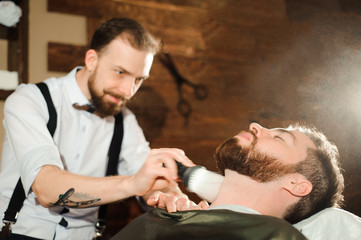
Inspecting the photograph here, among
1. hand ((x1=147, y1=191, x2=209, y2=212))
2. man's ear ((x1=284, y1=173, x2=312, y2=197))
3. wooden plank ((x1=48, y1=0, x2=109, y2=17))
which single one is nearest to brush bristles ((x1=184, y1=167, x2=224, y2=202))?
hand ((x1=147, y1=191, x2=209, y2=212))

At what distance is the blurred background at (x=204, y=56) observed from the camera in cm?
261

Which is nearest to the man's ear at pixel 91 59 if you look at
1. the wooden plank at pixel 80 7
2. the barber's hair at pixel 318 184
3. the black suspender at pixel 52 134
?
the black suspender at pixel 52 134

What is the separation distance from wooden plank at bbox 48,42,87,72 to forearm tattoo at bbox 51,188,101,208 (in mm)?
1294

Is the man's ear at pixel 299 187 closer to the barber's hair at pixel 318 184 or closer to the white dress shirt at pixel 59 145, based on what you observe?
the barber's hair at pixel 318 184

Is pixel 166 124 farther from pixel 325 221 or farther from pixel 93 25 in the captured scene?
pixel 325 221

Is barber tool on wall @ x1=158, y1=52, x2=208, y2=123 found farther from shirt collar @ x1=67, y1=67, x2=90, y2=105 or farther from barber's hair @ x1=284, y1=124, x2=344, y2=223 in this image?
barber's hair @ x1=284, y1=124, x2=344, y2=223

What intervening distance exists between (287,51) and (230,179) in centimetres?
177

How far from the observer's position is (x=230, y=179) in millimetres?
1512

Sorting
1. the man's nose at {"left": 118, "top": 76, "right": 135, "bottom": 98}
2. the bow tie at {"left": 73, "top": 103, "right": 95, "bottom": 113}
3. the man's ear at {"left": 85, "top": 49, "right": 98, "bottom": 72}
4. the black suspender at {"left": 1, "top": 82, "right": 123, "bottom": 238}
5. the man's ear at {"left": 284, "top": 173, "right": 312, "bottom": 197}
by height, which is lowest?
the black suspender at {"left": 1, "top": 82, "right": 123, "bottom": 238}

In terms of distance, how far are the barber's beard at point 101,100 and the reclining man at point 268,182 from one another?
0.79 m

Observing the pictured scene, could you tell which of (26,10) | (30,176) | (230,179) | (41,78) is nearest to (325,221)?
(230,179)

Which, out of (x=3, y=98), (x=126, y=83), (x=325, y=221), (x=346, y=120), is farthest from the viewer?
(x=3, y=98)

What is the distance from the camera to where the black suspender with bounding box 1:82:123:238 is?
6.19 feet

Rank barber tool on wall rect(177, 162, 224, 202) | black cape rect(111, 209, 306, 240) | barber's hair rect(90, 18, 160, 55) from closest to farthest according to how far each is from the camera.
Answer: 1. black cape rect(111, 209, 306, 240)
2. barber tool on wall rect(177, 162, 224, 202)
3. barber's hair rect(90, 18, 160, 55)
